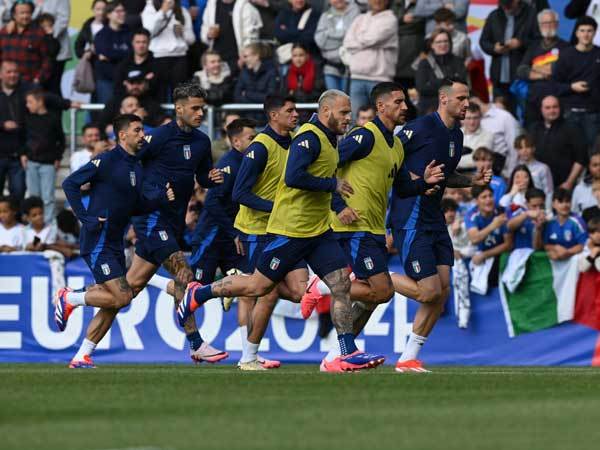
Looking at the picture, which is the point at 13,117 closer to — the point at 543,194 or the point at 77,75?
the point at 77,75

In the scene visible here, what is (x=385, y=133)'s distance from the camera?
1466 cm

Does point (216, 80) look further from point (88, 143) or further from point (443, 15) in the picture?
point (443, 15)

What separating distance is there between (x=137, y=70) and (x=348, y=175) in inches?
379

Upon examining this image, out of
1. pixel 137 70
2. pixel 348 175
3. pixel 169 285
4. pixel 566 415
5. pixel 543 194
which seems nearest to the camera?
pixel 566 415

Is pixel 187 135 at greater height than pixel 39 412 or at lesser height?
greater

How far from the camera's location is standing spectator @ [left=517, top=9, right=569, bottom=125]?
21.7 metres

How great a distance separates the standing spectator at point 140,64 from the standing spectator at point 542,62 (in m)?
5.36

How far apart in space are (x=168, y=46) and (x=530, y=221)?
711 cm

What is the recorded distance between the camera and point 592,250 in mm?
18938

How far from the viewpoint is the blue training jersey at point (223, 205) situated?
55.8 feet

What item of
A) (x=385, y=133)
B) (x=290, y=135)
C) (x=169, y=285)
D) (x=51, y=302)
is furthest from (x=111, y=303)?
(x=51, y=302)

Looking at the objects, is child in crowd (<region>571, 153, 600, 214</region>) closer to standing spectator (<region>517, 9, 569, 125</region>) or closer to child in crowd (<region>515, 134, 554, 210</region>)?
child in crowd (<region>515, 134, 554, 210</region>)

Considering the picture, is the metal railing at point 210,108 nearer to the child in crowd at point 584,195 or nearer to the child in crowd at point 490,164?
the child in crowd at point 490,164

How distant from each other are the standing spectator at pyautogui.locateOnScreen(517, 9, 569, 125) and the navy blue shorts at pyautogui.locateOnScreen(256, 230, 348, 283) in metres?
8.21
